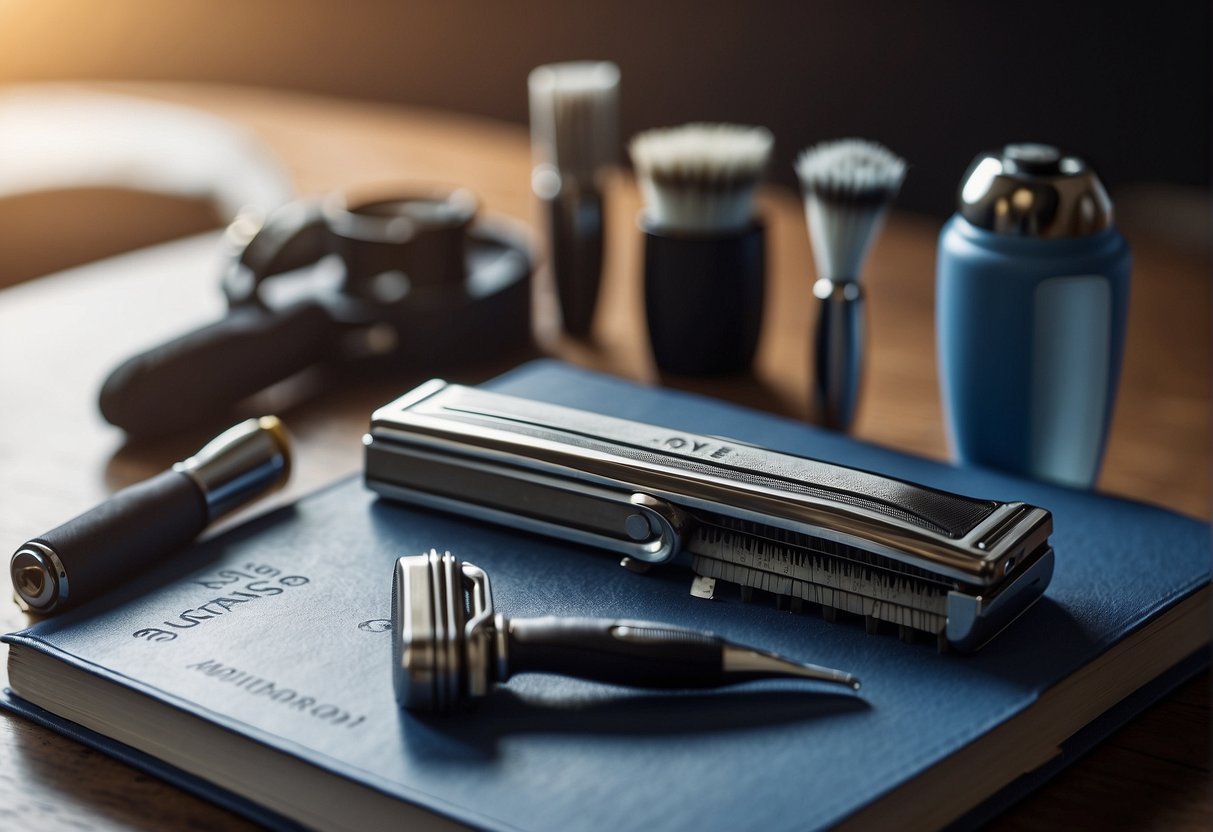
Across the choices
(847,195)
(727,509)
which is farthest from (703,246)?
(727,509)

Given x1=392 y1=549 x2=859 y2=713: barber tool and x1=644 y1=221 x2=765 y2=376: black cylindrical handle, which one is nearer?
x1=392 y1=549 x2=859 y2=713: barber tool

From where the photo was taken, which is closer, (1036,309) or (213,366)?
(1036,309)

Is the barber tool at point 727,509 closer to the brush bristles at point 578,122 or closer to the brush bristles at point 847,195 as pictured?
the brush bristles at point 847,195

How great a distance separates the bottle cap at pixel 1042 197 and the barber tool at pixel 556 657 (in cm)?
29

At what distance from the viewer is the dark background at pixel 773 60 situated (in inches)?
75.7

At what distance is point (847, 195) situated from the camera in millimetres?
733

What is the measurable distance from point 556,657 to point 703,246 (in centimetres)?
45

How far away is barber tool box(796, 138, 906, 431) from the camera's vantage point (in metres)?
0.73

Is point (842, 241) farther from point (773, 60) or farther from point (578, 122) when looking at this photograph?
point (773, 60)

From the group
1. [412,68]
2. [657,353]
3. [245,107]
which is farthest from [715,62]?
[657,353]

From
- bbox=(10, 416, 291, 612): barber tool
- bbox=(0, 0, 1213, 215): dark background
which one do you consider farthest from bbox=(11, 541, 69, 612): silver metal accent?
bbox=(0, 0, 1213, 215): dark background

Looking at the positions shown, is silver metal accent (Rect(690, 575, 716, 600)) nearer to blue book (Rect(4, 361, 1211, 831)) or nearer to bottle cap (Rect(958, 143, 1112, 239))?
blue book (Rect(4, 361, 1211, 831))

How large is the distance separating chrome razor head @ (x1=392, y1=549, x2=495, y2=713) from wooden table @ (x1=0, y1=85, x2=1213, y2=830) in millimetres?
88

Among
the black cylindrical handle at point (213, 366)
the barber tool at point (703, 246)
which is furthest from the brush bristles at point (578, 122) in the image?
the black cylindrical handle at point (213, 366)
